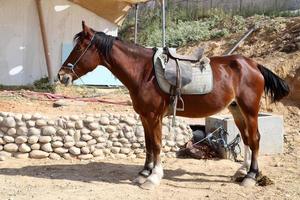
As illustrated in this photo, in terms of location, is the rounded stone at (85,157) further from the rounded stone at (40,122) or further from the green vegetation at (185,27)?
the green vegetation at (185,27)

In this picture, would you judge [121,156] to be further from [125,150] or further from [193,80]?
[193,80]

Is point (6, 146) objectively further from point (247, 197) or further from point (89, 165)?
point (247, 197)

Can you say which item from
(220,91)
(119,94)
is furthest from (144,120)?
(119,94)

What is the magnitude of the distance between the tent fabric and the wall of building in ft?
0.80

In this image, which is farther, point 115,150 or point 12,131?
point 115,150

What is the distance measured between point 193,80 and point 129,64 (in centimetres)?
84

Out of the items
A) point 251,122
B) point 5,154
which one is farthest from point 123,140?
point 251,122

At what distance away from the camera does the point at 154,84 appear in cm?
609

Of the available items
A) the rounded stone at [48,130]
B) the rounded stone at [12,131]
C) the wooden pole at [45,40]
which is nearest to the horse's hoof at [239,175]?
the rounded stone at [48,130]

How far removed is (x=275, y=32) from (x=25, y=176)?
886 centimetres

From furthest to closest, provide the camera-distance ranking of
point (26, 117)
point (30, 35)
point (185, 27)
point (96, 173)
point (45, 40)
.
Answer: point (185, 27)
point (30, 35)
point (45, 40)
point (26, 117)
point (96, 173)

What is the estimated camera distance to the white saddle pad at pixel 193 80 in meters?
6.09

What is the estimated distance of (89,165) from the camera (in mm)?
7344

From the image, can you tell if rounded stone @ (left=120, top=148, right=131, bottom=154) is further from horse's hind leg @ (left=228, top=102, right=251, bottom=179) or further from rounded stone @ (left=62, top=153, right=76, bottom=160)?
horse's hind leg @ (left=228, top=102, right=251, bottom=179)
